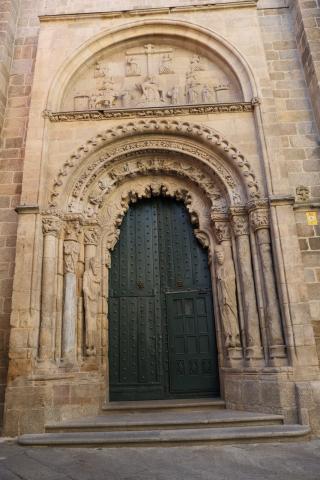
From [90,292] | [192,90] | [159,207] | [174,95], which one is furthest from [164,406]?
[192,90]

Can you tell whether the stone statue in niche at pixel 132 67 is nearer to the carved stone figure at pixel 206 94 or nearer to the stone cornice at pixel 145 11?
the stone cornice at pixel 145 11

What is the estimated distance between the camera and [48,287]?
6.02 m

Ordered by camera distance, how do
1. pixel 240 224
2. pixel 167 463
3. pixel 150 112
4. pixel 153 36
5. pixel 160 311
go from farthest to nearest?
pixel 153 36, pixel 150 112, pixel 160 311, pixel 240 224, pixel 167 463

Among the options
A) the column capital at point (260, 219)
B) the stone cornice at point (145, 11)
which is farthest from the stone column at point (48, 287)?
the stone cornice at point (145, 11)

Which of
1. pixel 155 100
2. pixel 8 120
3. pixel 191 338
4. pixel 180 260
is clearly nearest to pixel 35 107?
pixel 8 120

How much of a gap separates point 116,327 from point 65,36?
622 cm

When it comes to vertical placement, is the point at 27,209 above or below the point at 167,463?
above

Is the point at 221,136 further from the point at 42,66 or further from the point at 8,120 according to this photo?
the point at 8,120

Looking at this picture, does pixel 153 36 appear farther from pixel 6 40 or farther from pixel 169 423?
pixel 169 423

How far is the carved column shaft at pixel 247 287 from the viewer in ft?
19.3

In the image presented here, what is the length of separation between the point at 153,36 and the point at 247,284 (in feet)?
19.7

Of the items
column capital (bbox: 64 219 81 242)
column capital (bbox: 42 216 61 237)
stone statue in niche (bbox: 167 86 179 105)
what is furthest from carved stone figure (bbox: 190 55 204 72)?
column capital (bbox: 42 216 61 237)

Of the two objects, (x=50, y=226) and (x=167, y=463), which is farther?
A: (x=50, y=226)

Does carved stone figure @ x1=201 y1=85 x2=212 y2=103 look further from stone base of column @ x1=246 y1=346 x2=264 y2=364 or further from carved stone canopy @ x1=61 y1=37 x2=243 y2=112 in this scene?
stone base of column @ x1=246 y1=346 x2=264 y2=364
